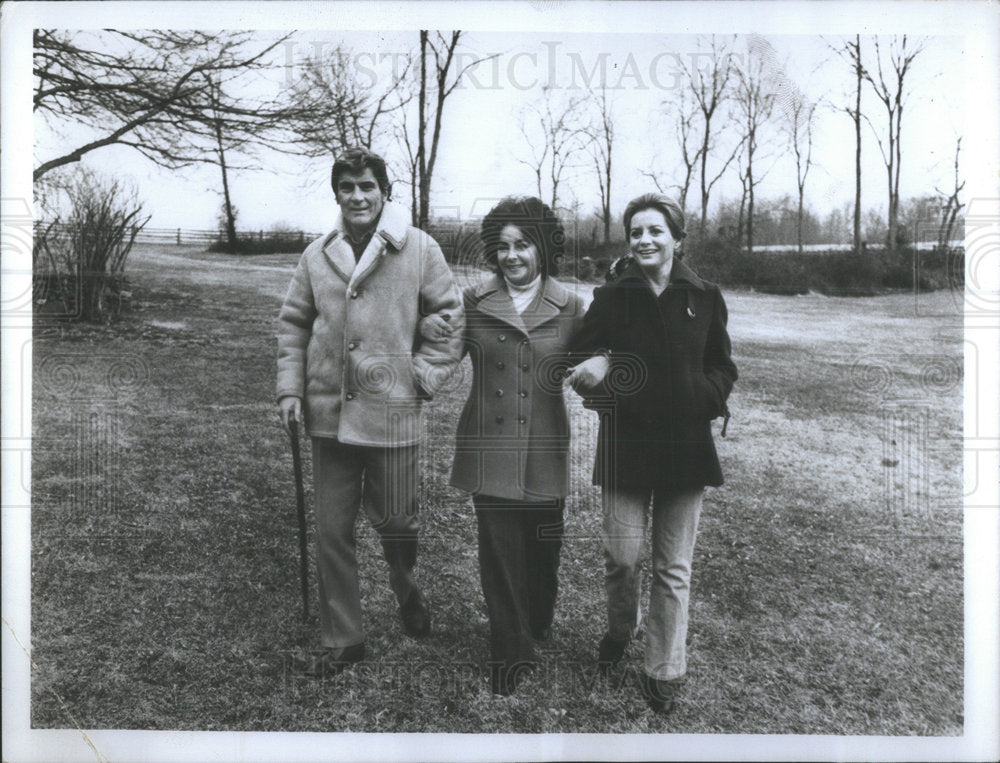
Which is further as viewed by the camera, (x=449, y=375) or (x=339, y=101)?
(x=339, y=101)

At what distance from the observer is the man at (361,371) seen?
2.95 meters

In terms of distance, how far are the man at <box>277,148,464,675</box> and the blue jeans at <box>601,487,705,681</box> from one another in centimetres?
75

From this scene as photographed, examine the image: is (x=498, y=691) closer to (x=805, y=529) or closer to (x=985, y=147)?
(x=805, y=529)

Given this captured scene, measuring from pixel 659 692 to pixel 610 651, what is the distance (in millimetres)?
227

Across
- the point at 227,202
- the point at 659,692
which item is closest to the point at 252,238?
the point at 227,202

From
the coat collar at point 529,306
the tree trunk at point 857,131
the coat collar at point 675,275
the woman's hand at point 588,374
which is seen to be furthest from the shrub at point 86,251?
the tree trunk at point 857,131

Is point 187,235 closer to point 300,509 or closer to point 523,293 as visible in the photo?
point 300,509

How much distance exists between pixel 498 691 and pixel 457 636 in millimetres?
255

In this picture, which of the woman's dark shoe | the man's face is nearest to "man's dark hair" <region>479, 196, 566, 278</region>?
the man's face

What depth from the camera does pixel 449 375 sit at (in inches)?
117

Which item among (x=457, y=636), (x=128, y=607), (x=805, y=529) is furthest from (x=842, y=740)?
(x=128, y=607)

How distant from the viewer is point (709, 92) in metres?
3.22

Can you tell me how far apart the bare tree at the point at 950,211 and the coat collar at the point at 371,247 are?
7.01 ft

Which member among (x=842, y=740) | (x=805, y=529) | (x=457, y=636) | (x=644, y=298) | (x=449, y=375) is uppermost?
(x=644, y=298)
